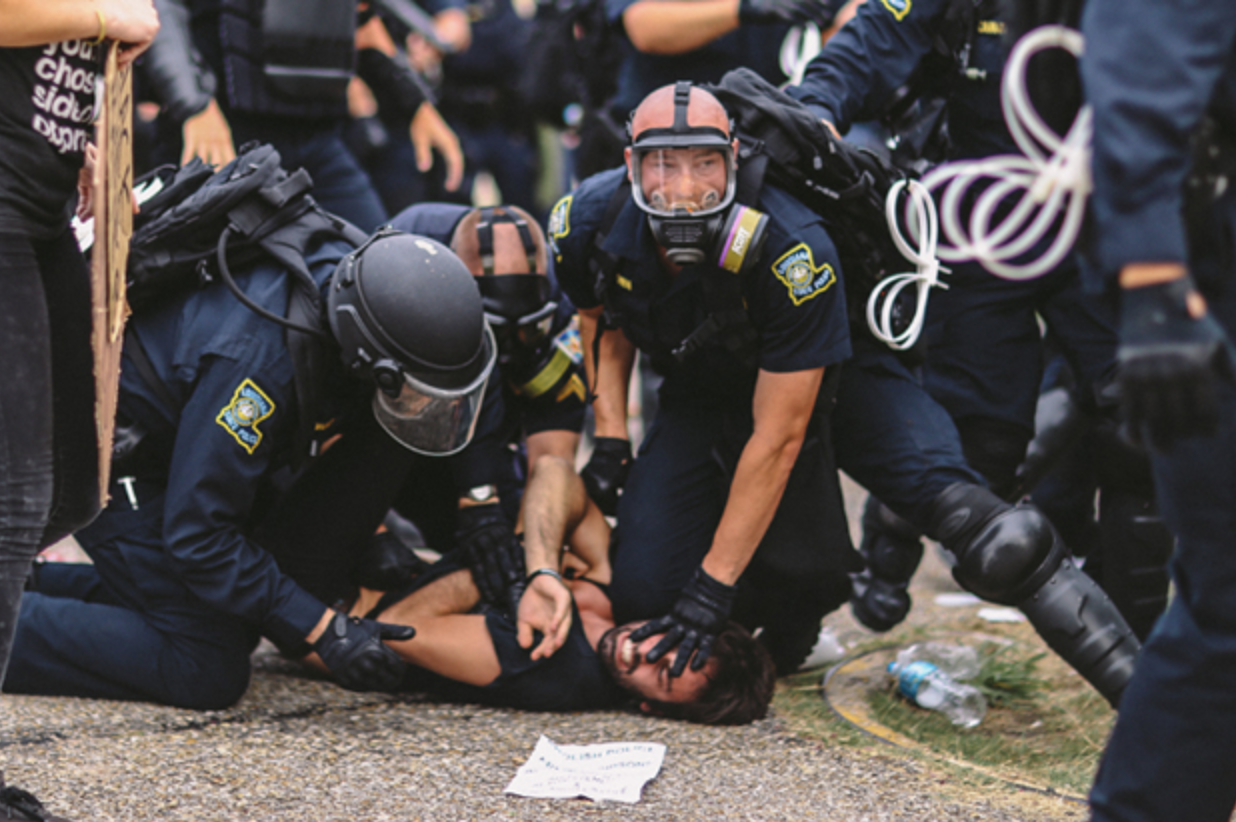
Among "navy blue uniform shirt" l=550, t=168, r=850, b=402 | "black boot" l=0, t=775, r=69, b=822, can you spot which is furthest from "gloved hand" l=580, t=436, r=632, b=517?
"black boot" l=0, t=775, r=69, b=822

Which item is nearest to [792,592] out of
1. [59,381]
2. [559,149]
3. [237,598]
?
[237,598]

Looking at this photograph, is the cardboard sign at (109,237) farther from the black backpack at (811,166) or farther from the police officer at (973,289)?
the police officer at (973,289)

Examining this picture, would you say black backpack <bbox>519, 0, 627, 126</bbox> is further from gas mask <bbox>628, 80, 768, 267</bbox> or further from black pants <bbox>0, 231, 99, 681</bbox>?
black pants <bbox>0, 231, 99, 681</bbox>

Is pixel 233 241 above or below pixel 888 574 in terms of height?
above

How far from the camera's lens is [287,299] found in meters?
2.72

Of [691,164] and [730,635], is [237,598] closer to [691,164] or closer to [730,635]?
[730,635]

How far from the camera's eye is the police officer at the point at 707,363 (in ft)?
8.86

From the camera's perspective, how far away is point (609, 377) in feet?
10.8

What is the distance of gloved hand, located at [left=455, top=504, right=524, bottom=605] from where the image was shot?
10.2ft

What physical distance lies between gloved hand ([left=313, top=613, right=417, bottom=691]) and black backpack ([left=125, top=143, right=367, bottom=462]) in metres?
0.38

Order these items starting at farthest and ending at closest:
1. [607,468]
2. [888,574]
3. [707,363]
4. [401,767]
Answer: [888,574], [607,468], [707,363], [401,767]

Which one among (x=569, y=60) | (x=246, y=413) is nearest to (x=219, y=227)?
(x=246, y=413)

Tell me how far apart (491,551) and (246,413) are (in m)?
0.74

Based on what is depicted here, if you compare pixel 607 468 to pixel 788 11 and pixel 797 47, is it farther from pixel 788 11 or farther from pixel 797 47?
pixel 797 47
